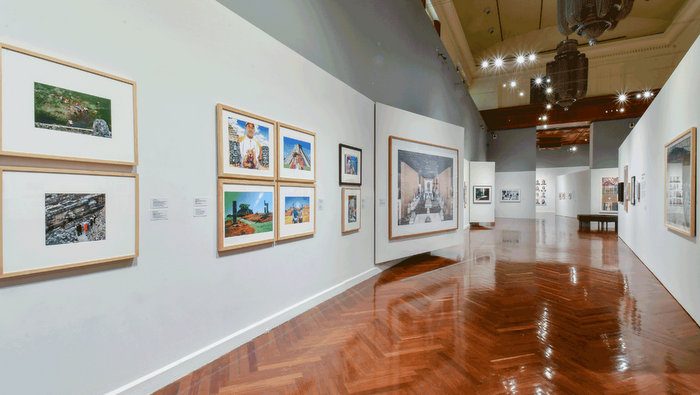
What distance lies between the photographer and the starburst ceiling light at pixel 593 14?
12.5 ft

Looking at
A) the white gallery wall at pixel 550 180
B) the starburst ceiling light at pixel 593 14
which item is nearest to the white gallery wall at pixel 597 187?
the white gallery wall at pixel 550 180

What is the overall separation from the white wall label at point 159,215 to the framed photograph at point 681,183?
16.7ft

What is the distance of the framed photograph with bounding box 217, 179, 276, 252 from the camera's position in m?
2.78

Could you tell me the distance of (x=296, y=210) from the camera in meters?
3.64

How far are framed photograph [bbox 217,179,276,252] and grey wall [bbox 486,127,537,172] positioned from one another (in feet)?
58.7

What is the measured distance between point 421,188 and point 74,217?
5469 millimetres

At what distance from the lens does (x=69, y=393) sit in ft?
6.00

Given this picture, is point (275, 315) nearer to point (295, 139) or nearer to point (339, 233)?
point (339, 233)

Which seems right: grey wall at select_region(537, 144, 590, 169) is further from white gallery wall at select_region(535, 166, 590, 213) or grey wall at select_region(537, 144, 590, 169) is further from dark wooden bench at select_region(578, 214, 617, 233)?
dark wooden bench at select_region(578, 214, 617, 233)

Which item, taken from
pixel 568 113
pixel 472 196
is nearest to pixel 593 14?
pixel 472 196

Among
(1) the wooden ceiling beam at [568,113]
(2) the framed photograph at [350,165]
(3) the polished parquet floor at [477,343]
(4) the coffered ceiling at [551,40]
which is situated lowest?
(3) the polished parquet floor at [477,343]

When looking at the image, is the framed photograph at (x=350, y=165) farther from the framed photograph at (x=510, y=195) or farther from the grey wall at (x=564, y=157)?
the grey wall at (x=564, y=157)

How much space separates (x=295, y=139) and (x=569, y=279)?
4.95 m

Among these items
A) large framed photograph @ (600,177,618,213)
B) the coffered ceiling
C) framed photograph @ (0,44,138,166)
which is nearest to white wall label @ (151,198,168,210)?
framed photograph @ (0,44,138,166)
